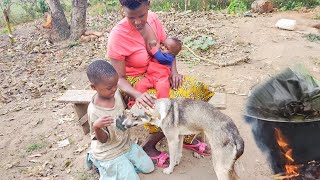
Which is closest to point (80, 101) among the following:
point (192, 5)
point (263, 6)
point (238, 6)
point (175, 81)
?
point (175, 81)

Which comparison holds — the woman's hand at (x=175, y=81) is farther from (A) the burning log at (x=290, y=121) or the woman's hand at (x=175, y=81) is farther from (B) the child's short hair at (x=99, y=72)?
(A) the burning log at (x=290, y=121)

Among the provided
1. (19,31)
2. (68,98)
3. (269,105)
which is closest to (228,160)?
(269,105)

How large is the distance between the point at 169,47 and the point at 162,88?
18.5 inches

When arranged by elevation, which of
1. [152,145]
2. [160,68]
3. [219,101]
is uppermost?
[160,68]

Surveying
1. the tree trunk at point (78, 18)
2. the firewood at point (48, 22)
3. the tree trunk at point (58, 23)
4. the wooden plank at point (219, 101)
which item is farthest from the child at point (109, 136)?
the firewood at point (48, 22)

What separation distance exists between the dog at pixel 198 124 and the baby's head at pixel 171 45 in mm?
674

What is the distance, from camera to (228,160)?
2869 mm

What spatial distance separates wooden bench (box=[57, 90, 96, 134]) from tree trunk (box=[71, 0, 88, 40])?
14.8 ft

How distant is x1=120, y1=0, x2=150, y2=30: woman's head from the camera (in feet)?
10.3

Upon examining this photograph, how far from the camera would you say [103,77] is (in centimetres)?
292

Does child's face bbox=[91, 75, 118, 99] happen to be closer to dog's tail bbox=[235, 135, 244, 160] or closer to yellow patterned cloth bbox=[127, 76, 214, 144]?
yellow patterned cloth bbox=[127, 76, 214, 144]

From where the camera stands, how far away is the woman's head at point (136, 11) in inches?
123

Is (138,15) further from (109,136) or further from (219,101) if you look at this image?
(219,101)

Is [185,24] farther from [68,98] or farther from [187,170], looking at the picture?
[187,170]
